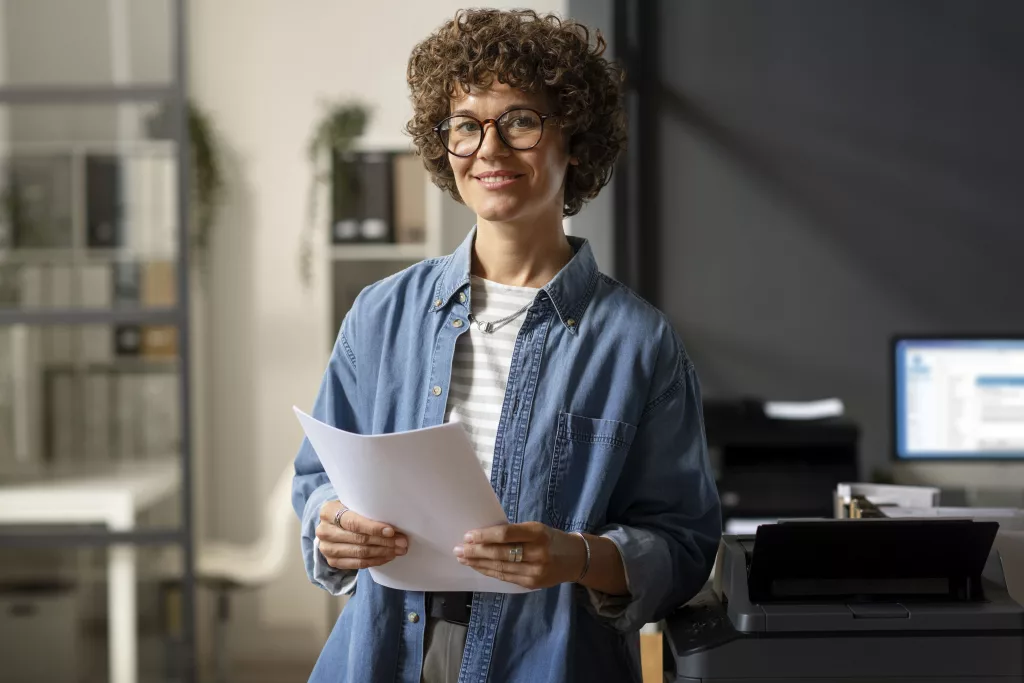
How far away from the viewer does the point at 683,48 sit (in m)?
3.72

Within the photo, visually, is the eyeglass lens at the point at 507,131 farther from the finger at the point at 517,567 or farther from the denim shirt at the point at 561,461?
the finger at the point at 517,567

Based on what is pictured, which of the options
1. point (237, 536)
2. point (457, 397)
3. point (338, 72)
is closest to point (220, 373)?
point (237, 536)

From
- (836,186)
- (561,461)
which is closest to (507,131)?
(561,461)

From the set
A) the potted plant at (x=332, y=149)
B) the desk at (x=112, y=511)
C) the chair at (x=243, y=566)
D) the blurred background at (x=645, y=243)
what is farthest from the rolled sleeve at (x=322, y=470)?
the potted plant at (x=332, y=149)

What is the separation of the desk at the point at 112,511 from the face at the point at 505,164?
9.01 feet

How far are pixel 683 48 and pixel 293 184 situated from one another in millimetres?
1889

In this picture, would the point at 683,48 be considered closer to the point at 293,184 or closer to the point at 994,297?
the point at 994,297

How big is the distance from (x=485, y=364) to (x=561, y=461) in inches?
5.8

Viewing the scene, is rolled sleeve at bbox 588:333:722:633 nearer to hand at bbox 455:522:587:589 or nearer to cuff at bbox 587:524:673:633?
cuff at bbox 587:524:673:633

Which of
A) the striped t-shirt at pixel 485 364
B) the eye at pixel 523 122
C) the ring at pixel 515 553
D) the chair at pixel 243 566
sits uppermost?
the eye at pixel 523 122

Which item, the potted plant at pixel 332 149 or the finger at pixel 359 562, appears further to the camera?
the potted plant at pixel 332 149

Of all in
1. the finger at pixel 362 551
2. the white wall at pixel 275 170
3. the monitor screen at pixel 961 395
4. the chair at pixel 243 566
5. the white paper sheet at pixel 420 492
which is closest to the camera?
the white paper sheet at pixel 420 492

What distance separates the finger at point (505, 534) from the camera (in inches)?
40.0

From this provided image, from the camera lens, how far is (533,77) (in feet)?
3.83
